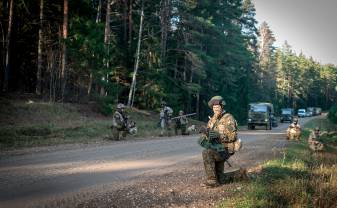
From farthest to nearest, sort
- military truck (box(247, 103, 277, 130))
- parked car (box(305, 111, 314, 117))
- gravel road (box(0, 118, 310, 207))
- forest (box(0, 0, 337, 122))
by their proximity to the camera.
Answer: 1. parked car (box(305, 111, 314, 117))
2. military truck (box(247, 103, 277, 130))
3. forest (box(0, 0, 337, 122))
4. gravel road (box(0, 118, 310, 207))

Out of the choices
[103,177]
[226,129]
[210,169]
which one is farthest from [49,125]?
[226,129]

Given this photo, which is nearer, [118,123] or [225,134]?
[225,134]

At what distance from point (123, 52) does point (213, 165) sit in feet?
98.7

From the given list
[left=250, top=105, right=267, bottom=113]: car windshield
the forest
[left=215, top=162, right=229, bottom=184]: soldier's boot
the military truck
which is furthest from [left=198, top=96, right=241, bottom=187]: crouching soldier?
[left=250, top=105, right=267, bottom=113]: car windshield

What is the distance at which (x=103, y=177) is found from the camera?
10.8 m

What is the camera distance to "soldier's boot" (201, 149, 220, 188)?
9.50 meters

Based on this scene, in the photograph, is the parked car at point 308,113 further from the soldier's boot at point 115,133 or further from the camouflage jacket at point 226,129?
the camouflage jacket at point 226,129

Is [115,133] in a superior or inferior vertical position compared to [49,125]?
inferior

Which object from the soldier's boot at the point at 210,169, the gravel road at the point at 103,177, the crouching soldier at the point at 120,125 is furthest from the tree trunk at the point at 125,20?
the soldier's boot at the point at 210,169

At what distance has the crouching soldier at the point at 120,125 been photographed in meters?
21.6

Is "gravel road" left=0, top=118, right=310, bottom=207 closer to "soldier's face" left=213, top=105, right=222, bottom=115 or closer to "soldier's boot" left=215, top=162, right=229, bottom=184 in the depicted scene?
"soldier's boot" left=215, top=162, right=229, bottom=184

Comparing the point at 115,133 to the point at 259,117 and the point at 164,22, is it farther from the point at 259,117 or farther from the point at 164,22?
the point at 259,117

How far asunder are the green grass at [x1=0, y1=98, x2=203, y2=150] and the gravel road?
11.6ft

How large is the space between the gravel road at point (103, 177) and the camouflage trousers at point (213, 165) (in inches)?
17.5
